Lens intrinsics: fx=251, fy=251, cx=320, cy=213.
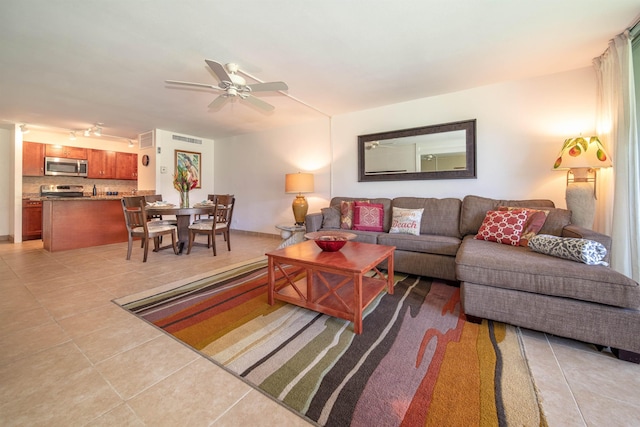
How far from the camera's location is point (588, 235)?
1855 millimetres

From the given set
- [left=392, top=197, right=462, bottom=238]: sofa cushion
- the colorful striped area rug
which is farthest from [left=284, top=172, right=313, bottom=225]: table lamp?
the colorful striped area rug

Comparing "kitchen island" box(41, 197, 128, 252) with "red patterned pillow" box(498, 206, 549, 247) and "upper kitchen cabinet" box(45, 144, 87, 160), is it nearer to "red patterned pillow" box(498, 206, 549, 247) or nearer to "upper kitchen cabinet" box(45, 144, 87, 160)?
"upper kitchen cabinet" box(45, 144, 87, 160)

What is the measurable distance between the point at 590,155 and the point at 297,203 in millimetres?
3571

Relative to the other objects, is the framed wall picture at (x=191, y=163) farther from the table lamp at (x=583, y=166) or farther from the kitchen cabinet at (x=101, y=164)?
the table lamp at (x=583, y=166)

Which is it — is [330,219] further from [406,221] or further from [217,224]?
[217,224]

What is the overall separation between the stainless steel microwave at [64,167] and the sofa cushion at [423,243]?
6830mm

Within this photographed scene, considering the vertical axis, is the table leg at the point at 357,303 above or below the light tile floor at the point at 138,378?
above

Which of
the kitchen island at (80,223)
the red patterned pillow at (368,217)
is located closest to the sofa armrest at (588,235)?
the red patterned pillow at (368,217)

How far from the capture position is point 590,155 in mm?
2322

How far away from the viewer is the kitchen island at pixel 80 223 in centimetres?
399

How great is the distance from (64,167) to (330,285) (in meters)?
6.80

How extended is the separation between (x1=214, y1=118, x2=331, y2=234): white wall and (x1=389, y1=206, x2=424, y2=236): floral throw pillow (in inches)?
67.3

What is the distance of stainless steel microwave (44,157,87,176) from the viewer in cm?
529

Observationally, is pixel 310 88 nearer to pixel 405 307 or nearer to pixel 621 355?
pixel 405 307
